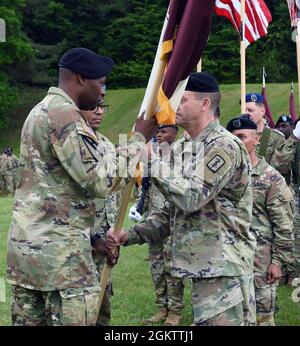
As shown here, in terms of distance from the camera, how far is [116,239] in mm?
4598

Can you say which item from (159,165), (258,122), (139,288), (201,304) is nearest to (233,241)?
(201,304)

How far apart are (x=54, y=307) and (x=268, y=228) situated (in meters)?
2.61

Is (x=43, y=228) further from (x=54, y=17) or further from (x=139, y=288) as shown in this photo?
(x=54, y=17)

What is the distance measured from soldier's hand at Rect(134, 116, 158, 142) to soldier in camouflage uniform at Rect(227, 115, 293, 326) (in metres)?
1.80

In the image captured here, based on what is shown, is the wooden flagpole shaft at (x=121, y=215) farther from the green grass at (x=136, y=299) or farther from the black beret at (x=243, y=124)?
the green grass at (x=136, y=299)

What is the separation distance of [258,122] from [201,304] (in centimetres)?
309

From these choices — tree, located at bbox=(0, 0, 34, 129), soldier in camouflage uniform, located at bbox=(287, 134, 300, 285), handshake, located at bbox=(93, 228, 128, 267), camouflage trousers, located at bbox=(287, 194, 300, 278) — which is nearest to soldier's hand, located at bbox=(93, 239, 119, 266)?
handshake, located at bbox=(93, 228, 128, 267)

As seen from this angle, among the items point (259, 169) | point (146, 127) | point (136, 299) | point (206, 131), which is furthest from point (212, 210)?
point (136, 299)

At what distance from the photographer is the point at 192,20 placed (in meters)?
4.05

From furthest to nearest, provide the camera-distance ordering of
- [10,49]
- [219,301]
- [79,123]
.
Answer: [10,49], [219,301], [79,123]

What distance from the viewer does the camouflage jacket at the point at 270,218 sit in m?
5.93

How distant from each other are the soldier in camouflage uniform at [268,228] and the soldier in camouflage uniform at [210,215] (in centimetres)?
145

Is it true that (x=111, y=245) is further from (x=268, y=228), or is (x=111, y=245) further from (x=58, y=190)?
(x=268, y=228)

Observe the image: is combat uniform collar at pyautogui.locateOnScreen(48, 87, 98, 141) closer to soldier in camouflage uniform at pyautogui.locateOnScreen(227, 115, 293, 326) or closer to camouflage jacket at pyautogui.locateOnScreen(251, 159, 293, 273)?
soldier in camouflage uniform at pyautogui.locateOnScreen(227, 115, 293, 326)
